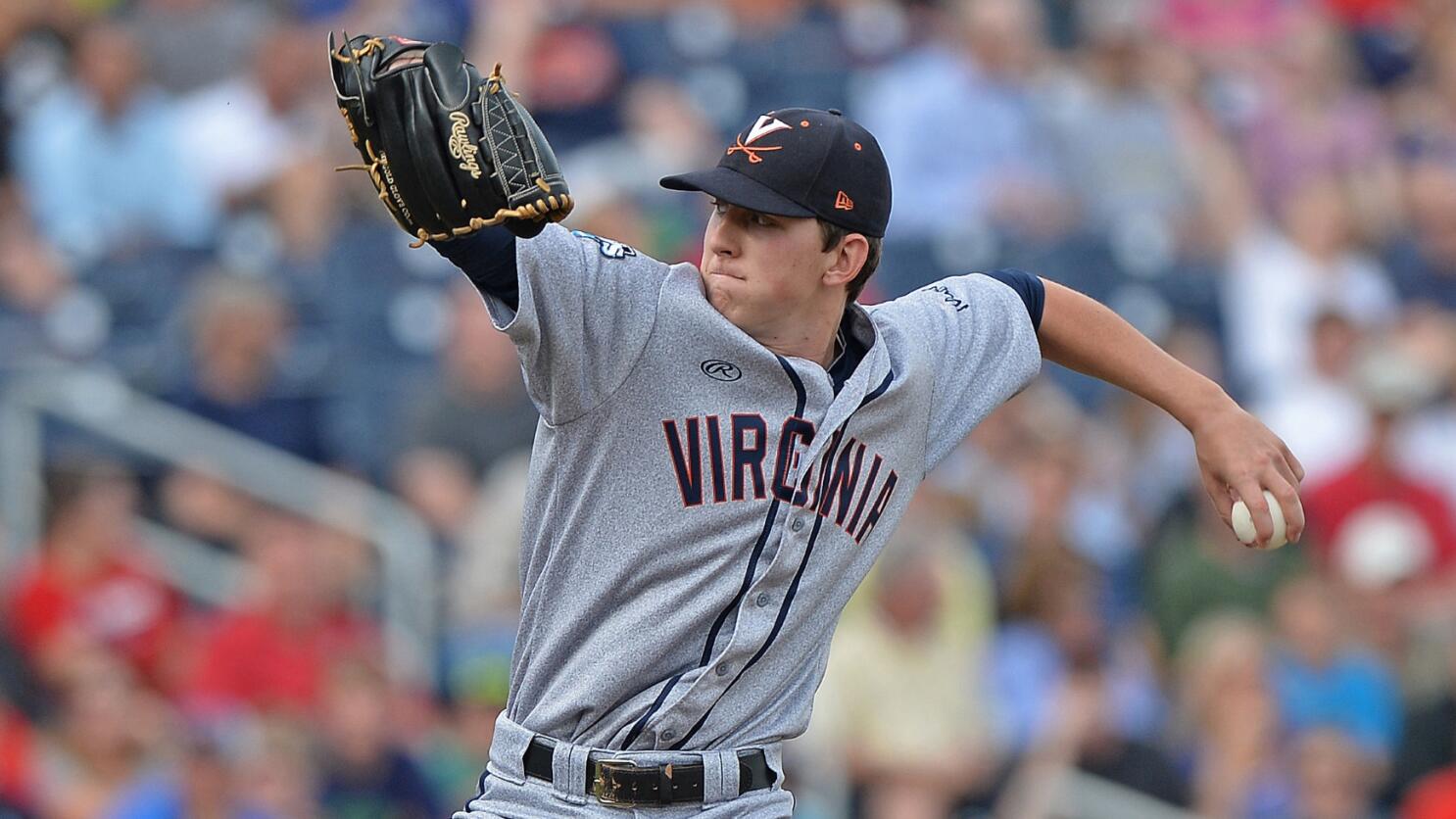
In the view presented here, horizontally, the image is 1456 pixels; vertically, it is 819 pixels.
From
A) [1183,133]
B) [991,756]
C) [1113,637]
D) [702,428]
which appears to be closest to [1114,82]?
[1183,133]

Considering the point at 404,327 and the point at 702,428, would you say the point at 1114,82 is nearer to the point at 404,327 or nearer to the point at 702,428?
the point at 404,327

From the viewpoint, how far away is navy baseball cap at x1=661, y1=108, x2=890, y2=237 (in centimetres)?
353

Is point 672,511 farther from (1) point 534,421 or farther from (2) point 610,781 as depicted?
(1) point 534,421

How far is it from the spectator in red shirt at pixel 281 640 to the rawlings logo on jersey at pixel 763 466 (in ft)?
13.0

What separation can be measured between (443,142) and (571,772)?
1030 mm

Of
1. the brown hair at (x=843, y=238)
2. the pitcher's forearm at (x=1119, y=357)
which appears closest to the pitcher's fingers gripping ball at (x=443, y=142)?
the brown hair at (x=843, y=238)

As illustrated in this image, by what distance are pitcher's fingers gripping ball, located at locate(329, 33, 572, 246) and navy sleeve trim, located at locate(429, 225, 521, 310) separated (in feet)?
0.10

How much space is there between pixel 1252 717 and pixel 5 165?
5426mm

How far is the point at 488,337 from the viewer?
322 inches

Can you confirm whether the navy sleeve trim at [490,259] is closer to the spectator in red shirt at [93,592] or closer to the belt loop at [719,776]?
the belt loop at [719,776]

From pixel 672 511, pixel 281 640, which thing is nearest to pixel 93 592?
pixel 281 640

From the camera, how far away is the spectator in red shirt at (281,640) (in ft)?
24.4

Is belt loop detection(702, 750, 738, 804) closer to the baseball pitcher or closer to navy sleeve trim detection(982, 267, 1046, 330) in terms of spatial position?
the baseball pitcher

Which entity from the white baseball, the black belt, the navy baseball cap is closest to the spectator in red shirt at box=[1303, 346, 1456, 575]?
the white baseball
